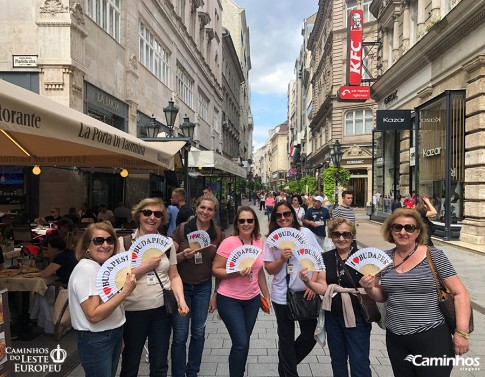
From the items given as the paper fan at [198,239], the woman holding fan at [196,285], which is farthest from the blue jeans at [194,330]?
the paper fan at [198,239]

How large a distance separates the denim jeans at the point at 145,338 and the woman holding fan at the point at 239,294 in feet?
1.97

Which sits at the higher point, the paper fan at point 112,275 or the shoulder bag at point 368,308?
the paper fan at point 112,275

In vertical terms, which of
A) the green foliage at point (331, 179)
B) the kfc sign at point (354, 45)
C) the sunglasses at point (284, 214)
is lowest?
the sunglasses at point (284, 214)

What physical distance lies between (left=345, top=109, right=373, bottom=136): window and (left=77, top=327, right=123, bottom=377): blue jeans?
3959 centimetres

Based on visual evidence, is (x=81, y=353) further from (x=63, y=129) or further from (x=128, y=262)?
(x=63, y=129)

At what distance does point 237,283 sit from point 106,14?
14.3m

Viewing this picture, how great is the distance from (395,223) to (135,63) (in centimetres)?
1625

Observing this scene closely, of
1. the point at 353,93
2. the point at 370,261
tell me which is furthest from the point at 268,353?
the point at 353,93

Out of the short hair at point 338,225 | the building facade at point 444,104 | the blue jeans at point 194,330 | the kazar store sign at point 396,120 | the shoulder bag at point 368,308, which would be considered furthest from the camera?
the kazar store sign at point 396,120

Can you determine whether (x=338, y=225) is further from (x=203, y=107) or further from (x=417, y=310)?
(x=203, y=107)

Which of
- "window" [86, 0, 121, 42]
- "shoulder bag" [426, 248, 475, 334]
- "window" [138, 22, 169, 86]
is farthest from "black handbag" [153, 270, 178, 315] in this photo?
"window" [138, 22, 169, 86]

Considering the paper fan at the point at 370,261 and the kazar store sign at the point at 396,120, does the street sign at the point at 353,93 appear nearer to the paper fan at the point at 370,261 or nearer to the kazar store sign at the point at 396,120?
the kazar store sign at the point at 396,120

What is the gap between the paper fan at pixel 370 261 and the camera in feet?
9.82

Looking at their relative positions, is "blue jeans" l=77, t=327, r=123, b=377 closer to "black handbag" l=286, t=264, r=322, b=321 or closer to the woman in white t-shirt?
the woman in white t-shirt
